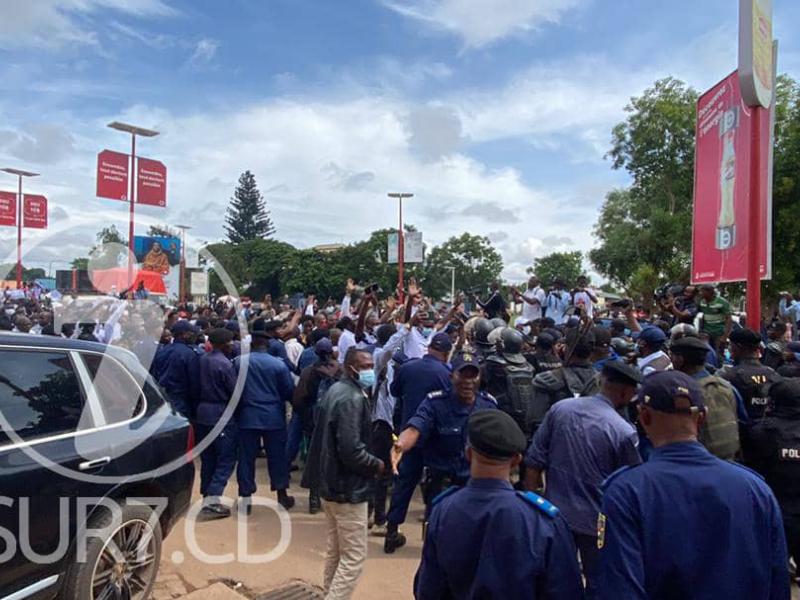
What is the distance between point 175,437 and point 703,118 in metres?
9.68

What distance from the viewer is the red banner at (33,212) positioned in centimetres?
2853

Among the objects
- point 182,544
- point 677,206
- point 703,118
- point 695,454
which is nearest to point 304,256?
point 677,206

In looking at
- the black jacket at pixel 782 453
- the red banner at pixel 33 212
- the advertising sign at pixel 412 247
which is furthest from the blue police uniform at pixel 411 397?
the red banner at pixel 33 212

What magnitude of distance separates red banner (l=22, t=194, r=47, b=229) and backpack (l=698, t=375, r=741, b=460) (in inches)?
1221

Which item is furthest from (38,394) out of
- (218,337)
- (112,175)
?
(112,175)

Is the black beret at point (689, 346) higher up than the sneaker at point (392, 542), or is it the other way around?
the black beret at point (689, 346)

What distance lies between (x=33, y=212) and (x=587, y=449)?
31.7 metres

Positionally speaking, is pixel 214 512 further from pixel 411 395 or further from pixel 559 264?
pixel 559 264

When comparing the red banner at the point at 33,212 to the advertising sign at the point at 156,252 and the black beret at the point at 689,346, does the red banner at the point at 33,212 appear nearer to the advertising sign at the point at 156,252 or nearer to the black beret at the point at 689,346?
the advertising sign at the point at 156,252

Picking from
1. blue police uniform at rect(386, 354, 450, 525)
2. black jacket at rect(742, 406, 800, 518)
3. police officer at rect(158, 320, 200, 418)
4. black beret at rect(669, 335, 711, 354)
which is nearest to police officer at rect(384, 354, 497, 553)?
blue police uniform at rect(386, 354, 450, 525)

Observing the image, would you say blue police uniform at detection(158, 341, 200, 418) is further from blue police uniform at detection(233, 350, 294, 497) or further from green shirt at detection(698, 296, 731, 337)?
green shirt at detection(698, 296, 731, 337)

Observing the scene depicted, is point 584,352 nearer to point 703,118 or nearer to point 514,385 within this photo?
point 514,385

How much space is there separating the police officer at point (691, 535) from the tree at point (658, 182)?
24.2m

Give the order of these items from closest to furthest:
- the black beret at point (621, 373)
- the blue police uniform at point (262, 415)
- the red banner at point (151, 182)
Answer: the black beret at point (621, 373)
the blue police uniform at point (262, 415)
the red banner at point (151, 182)
